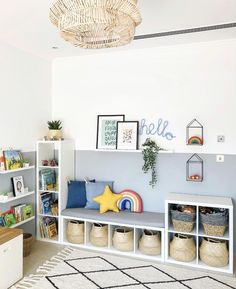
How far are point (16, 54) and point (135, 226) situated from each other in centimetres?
255

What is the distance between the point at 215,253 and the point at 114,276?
1.10 meters

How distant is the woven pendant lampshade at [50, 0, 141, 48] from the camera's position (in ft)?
5.22

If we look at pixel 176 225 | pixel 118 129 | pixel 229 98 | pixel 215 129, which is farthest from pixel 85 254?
pixel 229 98

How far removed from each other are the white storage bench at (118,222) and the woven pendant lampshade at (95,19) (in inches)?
81.1

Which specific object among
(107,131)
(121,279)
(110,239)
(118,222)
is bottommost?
(121,279)

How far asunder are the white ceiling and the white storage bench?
6.90 feet

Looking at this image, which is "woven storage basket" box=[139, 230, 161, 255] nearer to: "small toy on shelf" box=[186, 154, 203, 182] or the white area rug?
the white area rug

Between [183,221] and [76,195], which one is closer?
[183,221]

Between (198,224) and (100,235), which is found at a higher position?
(198,224)

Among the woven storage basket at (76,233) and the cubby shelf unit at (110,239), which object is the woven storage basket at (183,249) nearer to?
the cubby shelf unit at (110,239)

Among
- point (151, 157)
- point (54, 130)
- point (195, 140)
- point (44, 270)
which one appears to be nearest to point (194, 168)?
point (195, 140)

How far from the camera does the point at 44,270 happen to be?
2834mm

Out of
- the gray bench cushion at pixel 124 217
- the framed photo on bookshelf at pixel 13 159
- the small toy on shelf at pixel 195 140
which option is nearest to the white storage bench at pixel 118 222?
the gray bench cushion at pixel 124 217

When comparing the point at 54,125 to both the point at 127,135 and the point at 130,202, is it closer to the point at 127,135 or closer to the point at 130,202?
the point at 127,135
